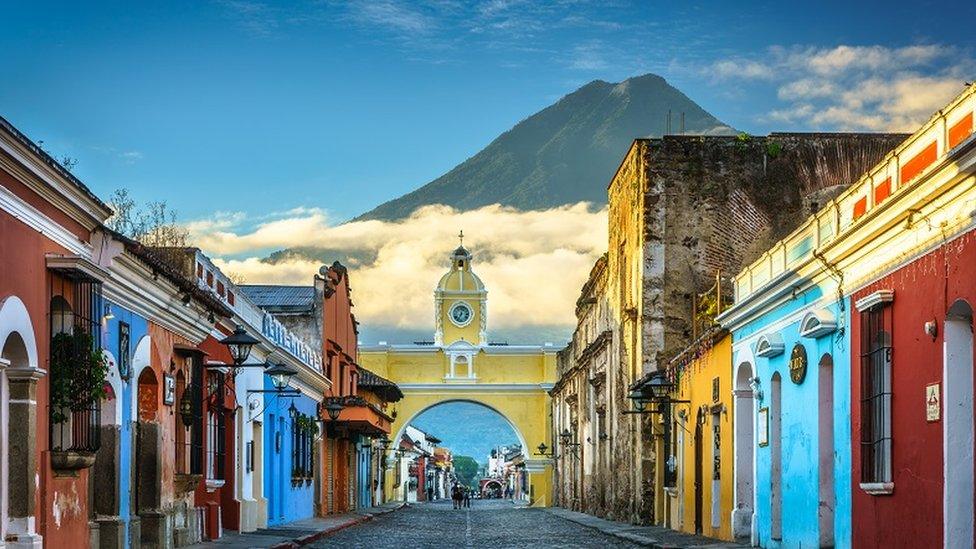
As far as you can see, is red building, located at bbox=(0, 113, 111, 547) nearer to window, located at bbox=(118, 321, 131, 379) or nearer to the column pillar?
the column pillar

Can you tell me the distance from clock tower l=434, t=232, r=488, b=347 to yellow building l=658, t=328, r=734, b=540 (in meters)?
50.2

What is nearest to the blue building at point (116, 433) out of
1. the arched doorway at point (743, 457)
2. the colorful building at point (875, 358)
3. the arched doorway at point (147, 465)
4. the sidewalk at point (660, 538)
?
the arched doorway at point (147, 465)

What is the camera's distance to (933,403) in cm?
1173

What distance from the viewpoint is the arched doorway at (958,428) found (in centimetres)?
1110

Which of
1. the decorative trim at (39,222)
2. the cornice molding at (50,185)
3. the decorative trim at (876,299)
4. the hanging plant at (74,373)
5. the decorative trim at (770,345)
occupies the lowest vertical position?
the hanging plant at (74,373)

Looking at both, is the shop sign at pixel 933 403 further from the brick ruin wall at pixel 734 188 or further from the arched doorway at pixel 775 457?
the brick ruin wall at pixel 734 188

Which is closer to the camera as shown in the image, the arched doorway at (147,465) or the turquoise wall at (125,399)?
the turquoise wall at (125,399)

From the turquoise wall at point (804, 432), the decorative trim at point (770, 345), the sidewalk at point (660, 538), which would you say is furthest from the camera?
the sidewalk at point (660, 538)

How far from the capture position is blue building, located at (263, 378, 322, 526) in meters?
28.2

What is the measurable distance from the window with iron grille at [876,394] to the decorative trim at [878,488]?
0.31ft

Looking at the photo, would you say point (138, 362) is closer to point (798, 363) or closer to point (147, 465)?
point (147, 465)

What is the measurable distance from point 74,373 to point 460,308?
226 ft

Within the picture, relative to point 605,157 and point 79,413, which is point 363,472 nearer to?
point 79,413

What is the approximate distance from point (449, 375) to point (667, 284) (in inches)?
1706
